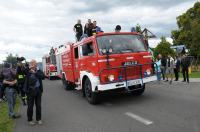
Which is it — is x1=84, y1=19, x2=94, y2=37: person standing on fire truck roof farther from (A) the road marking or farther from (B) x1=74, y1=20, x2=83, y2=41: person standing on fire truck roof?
(A) the road marking

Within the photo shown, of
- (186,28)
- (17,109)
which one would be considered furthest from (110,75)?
Result: (186,28)

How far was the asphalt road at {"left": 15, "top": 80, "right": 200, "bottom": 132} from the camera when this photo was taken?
7.57 metres

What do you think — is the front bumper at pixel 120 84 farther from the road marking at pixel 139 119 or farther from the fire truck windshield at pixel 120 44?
the road marking at pixel 139 119

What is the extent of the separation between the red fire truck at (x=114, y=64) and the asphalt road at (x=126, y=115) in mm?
692

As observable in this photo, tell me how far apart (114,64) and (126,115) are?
96.8 inches

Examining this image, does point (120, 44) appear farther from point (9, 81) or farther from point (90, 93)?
point (9, 81)

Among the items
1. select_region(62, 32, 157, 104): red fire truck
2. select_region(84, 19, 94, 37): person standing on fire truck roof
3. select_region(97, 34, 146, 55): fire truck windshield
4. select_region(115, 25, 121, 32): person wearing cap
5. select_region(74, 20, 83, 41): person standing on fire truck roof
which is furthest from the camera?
select_region(74, 20, 83, 41): person standing on fire truck roof

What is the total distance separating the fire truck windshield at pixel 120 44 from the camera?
37.4 feet

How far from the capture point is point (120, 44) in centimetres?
1165

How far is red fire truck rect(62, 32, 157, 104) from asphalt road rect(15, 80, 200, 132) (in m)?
0.69

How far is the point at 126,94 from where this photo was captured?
13.8 metres

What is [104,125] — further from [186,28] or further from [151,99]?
[186,28]

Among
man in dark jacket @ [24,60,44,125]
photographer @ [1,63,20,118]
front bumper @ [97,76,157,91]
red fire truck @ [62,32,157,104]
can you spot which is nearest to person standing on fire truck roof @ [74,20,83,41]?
red fire truck @ [62,32,157,104]

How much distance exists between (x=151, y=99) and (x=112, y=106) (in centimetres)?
159
